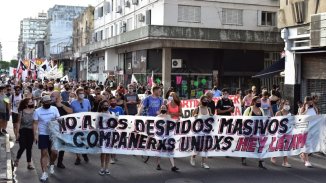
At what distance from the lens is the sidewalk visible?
30.3 feet

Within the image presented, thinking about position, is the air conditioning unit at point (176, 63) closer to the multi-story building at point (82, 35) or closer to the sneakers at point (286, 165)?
the sneakers at point (286, 165)

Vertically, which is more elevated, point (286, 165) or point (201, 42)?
point (201, 42)

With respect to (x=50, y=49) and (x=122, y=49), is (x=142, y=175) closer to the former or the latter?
(x=122, y=49)

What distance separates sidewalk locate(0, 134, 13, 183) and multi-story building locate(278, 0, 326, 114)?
1167cm

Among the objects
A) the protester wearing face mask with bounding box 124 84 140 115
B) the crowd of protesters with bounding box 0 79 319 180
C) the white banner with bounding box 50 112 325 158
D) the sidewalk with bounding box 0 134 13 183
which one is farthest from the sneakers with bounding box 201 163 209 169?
the sidewalk with bounding box 0 134 13 183

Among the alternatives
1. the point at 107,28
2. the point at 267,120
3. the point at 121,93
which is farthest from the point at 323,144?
the point at 107,28

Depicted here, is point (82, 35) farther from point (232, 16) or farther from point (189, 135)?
point (189, 135)

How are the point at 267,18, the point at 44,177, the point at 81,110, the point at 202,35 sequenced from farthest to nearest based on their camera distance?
the point at 267,18
the point at 202,35
the point at 81,110
the point at 44,177

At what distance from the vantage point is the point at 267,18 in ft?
117

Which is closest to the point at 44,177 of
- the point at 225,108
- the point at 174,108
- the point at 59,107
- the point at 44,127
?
the point at 44,127

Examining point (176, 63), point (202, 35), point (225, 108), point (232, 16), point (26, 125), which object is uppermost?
point (232, 16)

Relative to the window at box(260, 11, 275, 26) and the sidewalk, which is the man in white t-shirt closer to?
the sidewalk

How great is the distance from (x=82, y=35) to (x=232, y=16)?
33.3m

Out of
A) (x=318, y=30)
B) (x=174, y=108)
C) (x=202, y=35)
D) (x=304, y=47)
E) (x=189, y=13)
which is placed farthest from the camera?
(x=189, y=13)
